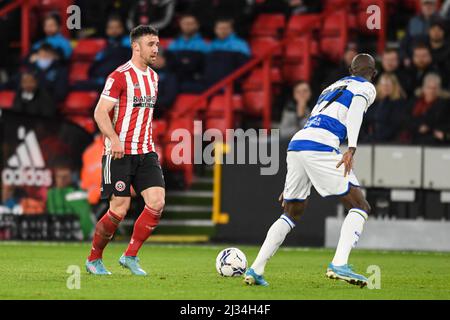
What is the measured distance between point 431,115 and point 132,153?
274 inches

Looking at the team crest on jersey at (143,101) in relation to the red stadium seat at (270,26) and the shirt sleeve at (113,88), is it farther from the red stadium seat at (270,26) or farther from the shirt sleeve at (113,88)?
the red stadium seat at (270,26)

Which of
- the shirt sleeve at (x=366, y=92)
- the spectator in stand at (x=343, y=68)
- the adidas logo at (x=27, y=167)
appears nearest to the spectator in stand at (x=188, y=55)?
the spectator in stand at (x=343, y=68)

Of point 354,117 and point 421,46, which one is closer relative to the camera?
point 354,117

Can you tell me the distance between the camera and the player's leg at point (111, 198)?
10009 mm

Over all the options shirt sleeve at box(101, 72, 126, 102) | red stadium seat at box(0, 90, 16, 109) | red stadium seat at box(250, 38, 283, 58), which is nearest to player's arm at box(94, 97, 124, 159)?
shirt sleeve at box(101, 72, 126, 102)

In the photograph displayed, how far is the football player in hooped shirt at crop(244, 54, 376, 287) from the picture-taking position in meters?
9.21

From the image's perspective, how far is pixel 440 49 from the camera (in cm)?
1675

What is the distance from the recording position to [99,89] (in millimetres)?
18312

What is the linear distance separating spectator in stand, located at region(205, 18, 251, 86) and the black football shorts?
8.00m

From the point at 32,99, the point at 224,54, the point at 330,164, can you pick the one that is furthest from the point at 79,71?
the point at 330,164

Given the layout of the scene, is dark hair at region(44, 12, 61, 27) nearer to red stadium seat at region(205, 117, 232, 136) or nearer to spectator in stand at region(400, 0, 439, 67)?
red stadium seat at region(205, 117, 232, 136)

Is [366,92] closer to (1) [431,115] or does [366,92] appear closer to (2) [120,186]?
(2) [120,186]

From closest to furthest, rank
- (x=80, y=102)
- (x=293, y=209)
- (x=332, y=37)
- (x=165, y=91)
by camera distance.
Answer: (x=293, y=209), (x=165, y=91), (x=332, y=37), (x=80, y=102)

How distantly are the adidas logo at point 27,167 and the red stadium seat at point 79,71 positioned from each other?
105 inches
